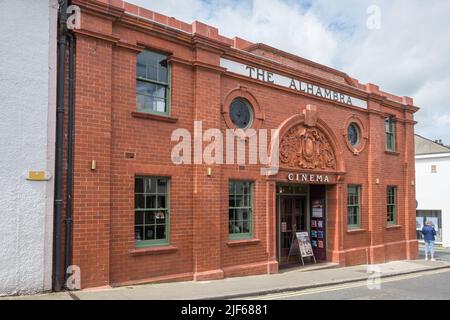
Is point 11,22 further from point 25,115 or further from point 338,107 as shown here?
point 338,107

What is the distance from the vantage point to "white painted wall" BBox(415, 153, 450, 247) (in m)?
26.4

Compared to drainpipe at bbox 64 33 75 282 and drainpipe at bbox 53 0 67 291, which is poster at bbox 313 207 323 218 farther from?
drainpipe at bbox 53 0 67 291

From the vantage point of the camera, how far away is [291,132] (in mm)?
13094

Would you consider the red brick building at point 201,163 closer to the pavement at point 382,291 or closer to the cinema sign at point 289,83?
the cinema sign at point 289,83

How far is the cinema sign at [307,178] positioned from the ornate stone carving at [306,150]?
25 cm

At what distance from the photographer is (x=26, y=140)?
8.02m

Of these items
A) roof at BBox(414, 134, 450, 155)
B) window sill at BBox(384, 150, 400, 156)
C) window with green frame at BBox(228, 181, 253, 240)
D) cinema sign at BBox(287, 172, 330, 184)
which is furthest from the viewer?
roof at BBox(414, 134, 450, 155)

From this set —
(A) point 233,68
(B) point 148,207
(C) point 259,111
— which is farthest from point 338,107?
(B) point 148,207

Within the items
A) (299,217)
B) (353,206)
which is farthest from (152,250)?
(353,206)

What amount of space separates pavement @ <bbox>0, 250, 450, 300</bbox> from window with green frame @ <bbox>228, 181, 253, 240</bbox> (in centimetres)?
121

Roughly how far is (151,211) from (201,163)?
5.70 feet

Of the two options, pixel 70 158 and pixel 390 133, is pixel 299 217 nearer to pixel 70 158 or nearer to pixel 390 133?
pixel 390 133

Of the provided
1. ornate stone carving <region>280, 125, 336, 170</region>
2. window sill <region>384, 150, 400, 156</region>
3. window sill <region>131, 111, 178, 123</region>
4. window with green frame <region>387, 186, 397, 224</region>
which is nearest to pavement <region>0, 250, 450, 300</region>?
window with green frame <region>387, 186, 397, 224</region>

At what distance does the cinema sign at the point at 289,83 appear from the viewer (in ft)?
38.2
